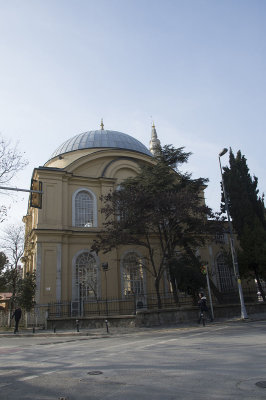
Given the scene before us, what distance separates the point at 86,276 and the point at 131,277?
359 centimetres

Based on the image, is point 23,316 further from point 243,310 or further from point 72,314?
point 243,310

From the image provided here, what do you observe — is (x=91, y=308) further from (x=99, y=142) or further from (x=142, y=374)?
(x=142, y=374)

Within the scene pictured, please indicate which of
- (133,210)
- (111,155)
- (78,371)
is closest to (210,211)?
(133,210)

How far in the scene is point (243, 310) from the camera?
1759cm

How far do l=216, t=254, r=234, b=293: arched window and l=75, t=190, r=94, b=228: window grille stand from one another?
12.8m

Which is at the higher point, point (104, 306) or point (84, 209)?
point (84, 209)

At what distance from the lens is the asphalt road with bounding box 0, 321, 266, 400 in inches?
199

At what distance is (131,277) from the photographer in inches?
1001

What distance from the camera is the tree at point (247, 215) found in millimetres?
24109

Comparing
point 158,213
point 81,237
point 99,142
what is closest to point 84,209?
point 81,237

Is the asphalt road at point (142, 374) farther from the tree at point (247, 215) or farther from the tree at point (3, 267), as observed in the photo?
the tree at point (3, 267)

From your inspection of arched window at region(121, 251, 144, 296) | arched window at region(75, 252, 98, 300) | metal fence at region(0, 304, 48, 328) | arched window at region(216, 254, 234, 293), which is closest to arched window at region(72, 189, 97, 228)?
arched window at region(75, 252, 98, 300)

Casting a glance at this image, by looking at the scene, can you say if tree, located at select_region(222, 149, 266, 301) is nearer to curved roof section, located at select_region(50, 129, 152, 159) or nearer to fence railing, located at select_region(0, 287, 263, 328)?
fence railing, located at select_region(0, 287, 263, 328)

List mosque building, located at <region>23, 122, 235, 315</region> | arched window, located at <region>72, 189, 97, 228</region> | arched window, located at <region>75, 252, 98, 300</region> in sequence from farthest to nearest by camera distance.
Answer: arched window, located at <region>72, 189, 97, 228</region> < arched window, located at <region>75, 252, 98, 300</region> < mosque building, located at <region>23, 122, 235, 315</region>
